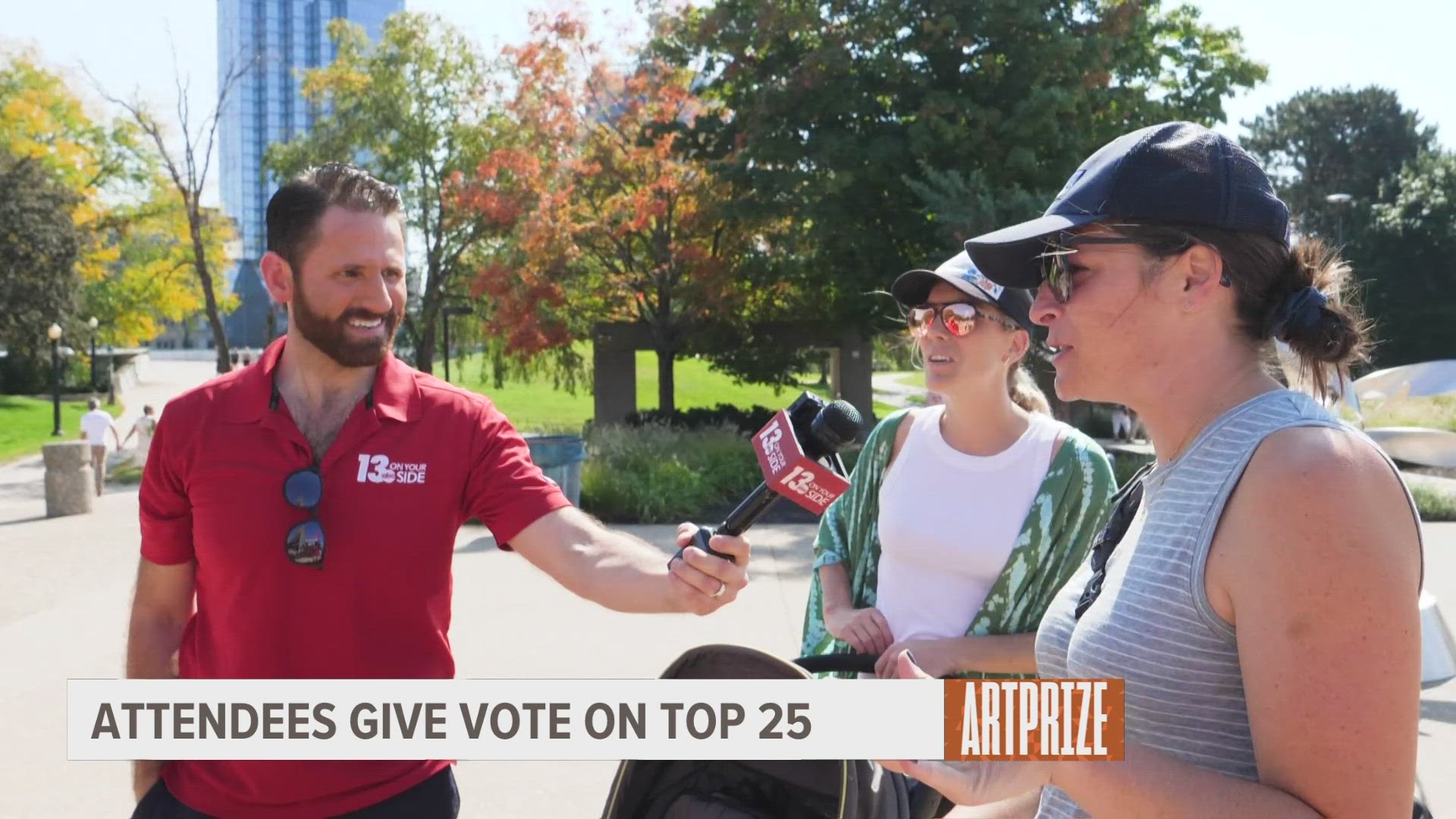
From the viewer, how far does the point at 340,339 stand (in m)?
2.53

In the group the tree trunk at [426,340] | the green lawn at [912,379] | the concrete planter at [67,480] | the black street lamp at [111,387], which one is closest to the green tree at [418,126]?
the tree trunk at [426,340]

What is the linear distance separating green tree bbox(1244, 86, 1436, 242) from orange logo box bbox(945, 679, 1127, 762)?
57102mm

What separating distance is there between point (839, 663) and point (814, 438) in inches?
32.5

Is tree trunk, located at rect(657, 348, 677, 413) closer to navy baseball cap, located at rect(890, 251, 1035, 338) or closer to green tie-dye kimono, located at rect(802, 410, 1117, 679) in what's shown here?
navy baseball cap, located at rect(890, 251, 1035, 338)

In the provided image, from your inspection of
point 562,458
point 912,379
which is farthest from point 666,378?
point 912,379

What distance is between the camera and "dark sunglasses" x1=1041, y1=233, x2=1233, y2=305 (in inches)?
64.1

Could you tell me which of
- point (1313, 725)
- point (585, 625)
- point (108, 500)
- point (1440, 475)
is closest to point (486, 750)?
point (1313, 725)

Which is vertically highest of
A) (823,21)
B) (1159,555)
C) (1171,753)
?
(823,21)

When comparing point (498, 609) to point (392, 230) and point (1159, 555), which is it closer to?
point (392, 230)

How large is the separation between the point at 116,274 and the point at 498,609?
158ft

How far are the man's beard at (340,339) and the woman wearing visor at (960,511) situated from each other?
1312 millimetres

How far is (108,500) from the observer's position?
704 inches

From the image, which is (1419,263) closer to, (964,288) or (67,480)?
(67,480)

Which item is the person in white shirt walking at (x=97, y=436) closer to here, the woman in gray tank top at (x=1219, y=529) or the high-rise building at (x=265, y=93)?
the woman in gray tank top at (x=1219, y=529)
